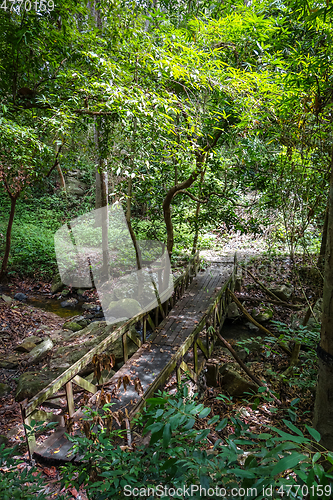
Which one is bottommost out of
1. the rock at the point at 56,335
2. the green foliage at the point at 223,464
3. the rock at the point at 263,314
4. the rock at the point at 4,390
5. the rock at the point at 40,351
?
the rock at the point at 4,390

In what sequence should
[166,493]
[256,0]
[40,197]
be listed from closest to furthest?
1. [166,493]
2. [256,0]
3. [40,197]

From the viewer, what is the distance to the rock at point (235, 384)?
516 cm

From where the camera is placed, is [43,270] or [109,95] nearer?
[109,95]

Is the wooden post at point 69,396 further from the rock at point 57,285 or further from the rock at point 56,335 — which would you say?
the rock at point 57,285

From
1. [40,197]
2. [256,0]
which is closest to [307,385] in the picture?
[256,0]

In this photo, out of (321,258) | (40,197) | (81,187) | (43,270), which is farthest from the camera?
(81,187)

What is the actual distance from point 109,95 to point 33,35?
115 centimetres

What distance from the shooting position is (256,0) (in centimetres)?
580

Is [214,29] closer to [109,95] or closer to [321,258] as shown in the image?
[109,95]

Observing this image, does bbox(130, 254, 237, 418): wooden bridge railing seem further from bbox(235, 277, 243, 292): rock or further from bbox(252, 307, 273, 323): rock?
bbox(235, 277, 243, 292): rock

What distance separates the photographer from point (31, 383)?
5340 mm

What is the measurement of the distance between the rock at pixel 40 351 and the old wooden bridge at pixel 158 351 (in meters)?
1.51

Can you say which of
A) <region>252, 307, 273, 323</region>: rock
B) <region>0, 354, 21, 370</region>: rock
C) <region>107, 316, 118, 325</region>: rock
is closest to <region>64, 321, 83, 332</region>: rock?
<region>107, 316, 118, 325</region>: rock

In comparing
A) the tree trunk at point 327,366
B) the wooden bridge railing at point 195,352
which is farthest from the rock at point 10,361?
the tree trunk at point 327,366
